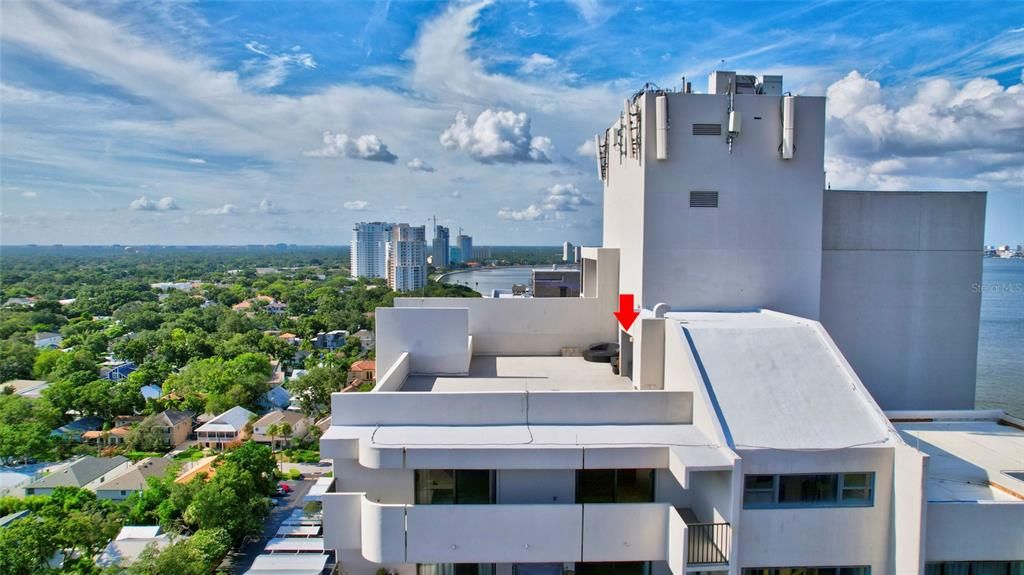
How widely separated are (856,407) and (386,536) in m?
6.94

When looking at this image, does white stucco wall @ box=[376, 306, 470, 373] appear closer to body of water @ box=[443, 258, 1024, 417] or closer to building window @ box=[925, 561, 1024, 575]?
building window @ box=[925, 561, 1024, 575]

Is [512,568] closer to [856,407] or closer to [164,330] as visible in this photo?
[856,407]

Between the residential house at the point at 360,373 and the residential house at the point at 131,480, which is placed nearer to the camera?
the residential house at the point at 131,480

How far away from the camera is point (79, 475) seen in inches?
1558

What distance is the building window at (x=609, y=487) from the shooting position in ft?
26.5

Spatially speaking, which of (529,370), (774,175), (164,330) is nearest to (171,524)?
(529,370)

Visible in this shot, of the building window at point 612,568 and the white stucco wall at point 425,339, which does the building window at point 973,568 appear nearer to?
the building window at point 612,568

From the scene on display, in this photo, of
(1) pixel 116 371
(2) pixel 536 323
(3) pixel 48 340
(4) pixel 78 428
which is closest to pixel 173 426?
(4) pixel 78 428

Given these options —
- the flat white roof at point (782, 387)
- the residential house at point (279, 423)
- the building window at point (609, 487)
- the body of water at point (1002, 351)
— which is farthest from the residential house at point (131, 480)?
the flat white roof at point (782, 387)

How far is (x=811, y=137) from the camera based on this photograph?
35.7 ft

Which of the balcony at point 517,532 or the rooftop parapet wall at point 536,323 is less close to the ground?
the rooftop parapet wall at point 536,323

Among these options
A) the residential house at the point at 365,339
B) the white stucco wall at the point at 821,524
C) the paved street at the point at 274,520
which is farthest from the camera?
the residential house at the point at 365,339

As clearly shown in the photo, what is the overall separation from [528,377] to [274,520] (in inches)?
1293

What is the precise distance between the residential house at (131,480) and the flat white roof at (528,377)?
128 feet
